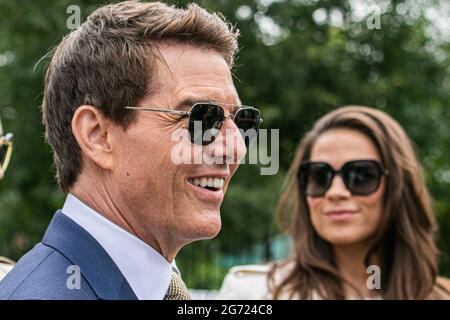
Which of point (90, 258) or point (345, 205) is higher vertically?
point (345, 205)

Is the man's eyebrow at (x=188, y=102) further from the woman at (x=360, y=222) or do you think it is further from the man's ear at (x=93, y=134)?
the woman at (x=360, y=222)

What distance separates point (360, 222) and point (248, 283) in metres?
0.79

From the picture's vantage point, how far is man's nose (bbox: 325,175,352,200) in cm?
389

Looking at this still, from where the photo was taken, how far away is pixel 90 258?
6.63 ft

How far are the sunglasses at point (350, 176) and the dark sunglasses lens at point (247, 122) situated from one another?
5.01ft

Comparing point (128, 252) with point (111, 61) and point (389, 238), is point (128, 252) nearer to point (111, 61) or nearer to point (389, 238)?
point (111, 61)

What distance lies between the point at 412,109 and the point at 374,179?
16.7ft

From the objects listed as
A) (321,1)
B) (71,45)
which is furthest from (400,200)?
(321,1)

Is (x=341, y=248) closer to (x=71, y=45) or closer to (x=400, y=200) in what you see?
(x=400, y=200)

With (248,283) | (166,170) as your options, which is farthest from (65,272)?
(248,283)

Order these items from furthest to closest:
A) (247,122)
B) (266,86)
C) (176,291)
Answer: (266,86), (247,122), (176,291)

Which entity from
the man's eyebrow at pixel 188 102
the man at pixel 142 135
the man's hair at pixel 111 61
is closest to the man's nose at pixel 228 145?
the man at pixel 142 135

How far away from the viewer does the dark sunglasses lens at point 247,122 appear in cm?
238

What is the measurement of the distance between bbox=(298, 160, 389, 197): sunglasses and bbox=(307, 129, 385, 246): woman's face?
0.02m
